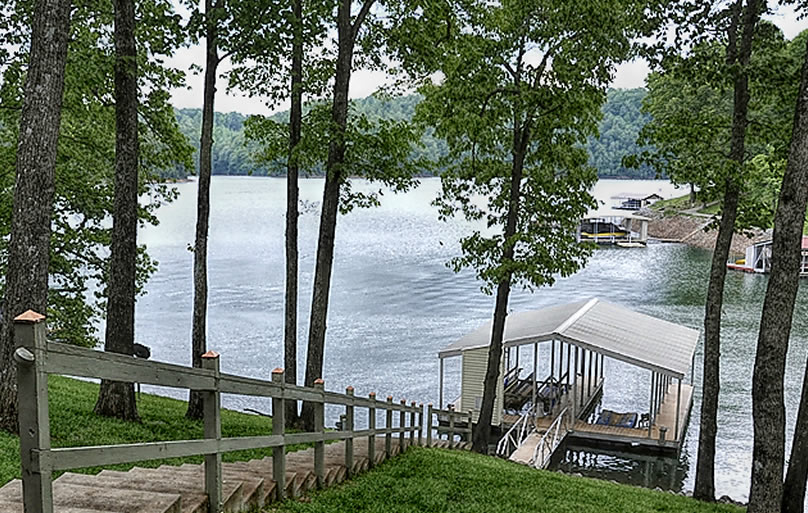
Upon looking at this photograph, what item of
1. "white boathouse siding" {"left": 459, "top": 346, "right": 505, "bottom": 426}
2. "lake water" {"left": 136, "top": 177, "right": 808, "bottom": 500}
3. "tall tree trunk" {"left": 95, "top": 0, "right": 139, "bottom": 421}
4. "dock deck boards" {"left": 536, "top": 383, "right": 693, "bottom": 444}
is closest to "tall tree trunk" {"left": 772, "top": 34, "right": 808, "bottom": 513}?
"tall tree trunk" {"left": 95, "top": 0, "right": 139, "bottom": 421}

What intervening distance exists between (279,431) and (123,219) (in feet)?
16.2

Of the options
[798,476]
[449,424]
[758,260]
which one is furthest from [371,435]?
[758,260]

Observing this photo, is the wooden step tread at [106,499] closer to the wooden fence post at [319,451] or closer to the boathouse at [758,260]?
the wooden fence post at [319,451]

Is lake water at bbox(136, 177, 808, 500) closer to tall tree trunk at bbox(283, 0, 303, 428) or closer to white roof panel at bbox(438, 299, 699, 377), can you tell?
tall tree trunk at bbox(283, 0, 303, 428)

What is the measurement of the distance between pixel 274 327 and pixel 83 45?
22.6m

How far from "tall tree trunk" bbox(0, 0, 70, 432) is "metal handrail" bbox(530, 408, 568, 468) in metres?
10.8

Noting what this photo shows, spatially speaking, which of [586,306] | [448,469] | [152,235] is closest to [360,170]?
[448,469]

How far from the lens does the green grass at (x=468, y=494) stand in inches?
232

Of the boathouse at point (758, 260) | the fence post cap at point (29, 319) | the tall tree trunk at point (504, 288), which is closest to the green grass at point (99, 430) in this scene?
the fence post cap at point (29, 319)

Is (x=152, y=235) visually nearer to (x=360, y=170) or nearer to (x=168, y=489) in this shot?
(x=360, y=170)

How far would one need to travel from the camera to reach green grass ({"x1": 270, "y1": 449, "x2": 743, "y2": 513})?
5898mm

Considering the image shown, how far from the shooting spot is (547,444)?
16391mm

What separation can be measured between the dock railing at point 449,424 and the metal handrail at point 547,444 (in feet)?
4.84

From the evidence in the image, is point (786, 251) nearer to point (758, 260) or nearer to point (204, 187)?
point (204, 187)
